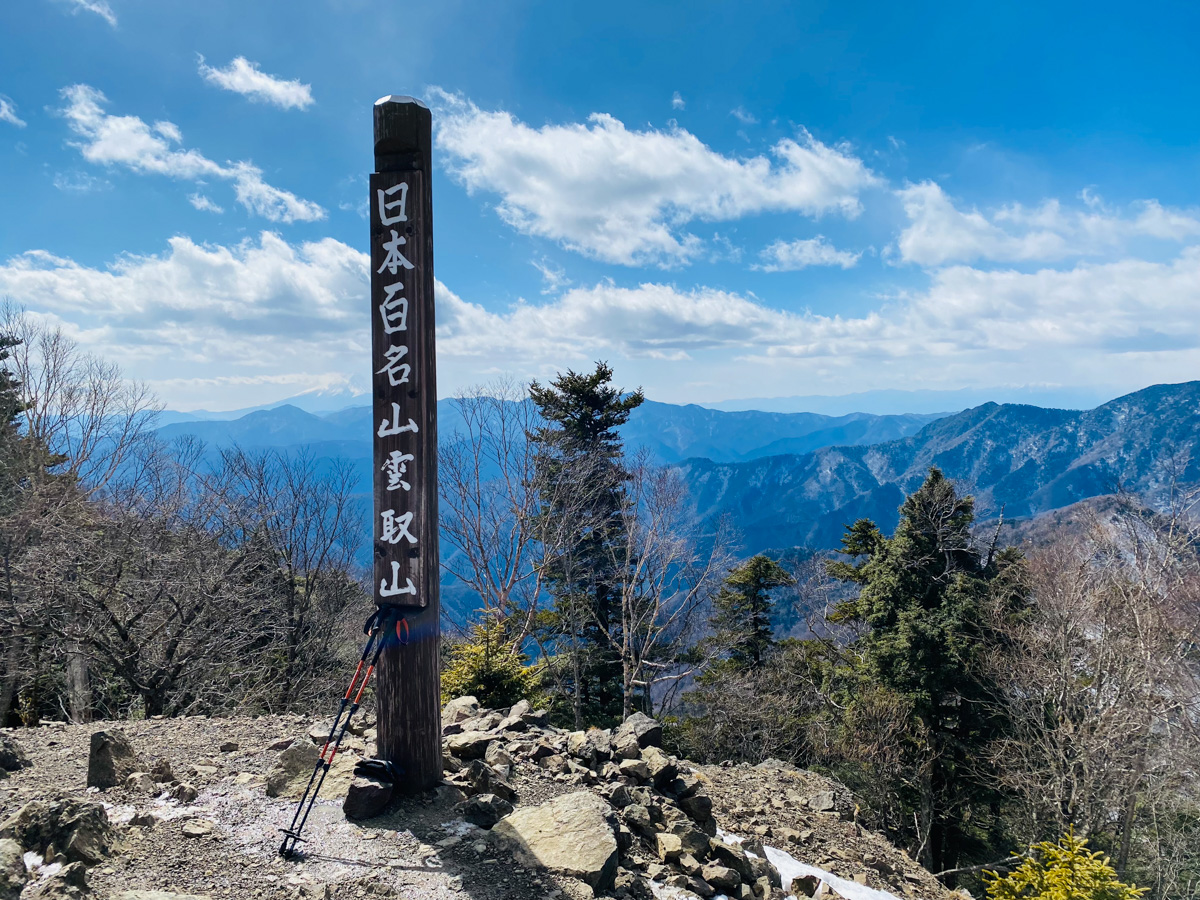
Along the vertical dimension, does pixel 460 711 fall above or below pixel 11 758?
below

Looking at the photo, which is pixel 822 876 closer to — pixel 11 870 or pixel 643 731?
pixel 643 731

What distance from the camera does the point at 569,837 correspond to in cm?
422

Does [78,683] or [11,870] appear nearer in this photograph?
[11,870]

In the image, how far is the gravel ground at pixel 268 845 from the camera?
3.54 metres

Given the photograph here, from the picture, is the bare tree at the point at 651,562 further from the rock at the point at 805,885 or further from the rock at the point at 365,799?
the rock at the point at 365,799

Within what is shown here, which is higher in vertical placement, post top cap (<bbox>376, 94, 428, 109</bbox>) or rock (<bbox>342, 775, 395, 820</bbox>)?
post top cap (<bbox>376, 94, 428, 109</bbox>)

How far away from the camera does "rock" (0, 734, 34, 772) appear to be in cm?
487

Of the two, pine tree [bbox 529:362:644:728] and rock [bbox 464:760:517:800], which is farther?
pine tree [bbox 529:362:644:728]

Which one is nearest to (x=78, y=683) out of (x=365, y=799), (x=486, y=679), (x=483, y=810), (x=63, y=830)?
(x=486, y=679)

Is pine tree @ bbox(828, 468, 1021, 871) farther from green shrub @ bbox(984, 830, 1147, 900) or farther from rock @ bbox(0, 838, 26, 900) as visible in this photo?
rock @ bbox(0, 838, 26, 900)

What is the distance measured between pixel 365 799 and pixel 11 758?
299 cm

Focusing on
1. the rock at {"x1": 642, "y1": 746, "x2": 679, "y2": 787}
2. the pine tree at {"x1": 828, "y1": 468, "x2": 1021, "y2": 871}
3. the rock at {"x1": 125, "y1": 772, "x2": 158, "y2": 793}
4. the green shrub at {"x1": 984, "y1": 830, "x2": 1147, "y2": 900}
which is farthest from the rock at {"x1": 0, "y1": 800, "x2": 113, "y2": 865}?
the pine tree at {"x1": 828, "y1": 468, "x2": 1021, "y2": 871}

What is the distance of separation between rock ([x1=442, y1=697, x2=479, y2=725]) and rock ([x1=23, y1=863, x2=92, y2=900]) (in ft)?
12.9

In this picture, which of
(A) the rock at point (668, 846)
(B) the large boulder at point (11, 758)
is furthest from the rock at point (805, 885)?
(B) the large boulder at point (11, 758)
